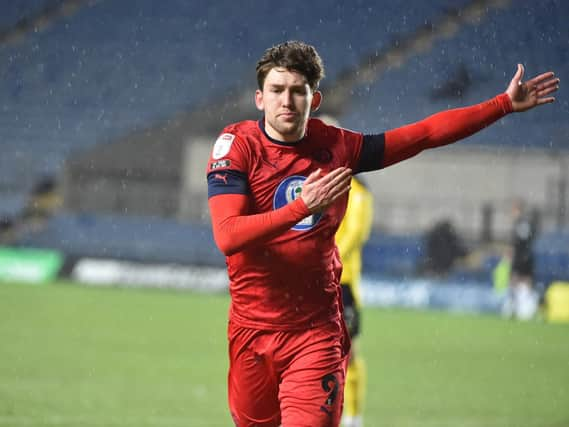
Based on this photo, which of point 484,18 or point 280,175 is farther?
point 484,18

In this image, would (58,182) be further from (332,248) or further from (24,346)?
(332,248)

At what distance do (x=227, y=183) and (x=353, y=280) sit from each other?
12.0ft

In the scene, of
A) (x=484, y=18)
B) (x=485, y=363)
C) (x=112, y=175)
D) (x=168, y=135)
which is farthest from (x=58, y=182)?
(x=485, y=363)

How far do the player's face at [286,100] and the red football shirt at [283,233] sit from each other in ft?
0.38

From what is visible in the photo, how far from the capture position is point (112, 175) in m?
24.3

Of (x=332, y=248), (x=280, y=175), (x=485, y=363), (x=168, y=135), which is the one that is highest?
(x=168, y=135)

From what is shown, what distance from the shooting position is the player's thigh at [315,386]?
400 cm

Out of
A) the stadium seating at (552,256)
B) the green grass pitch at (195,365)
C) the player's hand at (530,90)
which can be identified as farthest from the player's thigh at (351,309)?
the stadium seating at (552,256)

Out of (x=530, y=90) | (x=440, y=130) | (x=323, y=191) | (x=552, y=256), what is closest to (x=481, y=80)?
(x=552, y=256)

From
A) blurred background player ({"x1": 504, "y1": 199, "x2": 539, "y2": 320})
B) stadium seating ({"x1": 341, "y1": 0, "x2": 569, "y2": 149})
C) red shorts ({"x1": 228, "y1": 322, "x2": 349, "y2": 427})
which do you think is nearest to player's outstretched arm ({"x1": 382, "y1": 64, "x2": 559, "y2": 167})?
red shorts ({"x1": 228, "y1": 322, "x2": 349, "y2": 427})

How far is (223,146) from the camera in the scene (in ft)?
13.1

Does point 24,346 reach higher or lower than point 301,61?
lower

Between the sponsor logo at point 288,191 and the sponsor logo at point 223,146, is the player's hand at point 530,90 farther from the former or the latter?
the sponsor logo at point 223,146

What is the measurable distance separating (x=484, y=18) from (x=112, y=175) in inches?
369
